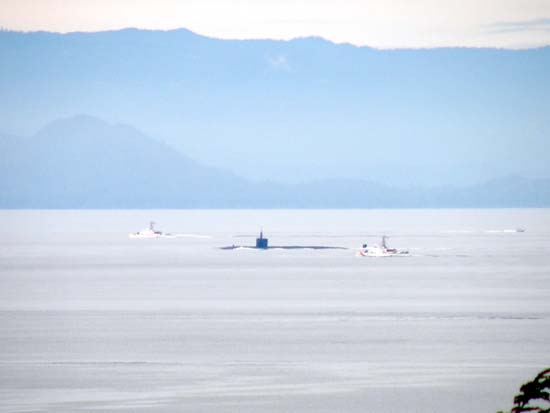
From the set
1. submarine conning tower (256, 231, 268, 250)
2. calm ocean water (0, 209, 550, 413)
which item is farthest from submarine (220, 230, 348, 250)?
calm ocean water (0, 209, 550, 413)

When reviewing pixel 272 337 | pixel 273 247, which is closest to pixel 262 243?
pixel 273 247

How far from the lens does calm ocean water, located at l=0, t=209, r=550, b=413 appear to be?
130 ft

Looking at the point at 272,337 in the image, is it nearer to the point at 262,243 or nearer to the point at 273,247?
the point at 262,243

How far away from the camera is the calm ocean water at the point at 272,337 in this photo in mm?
39719

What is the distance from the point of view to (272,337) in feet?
184

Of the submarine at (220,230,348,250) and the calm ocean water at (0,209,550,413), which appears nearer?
the calm ocean water at (0,209,550,413)

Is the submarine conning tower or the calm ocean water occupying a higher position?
the submarine conning tower

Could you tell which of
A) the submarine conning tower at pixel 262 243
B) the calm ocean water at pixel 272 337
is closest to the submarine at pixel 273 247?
the submarine conning tower at pixel 262 243

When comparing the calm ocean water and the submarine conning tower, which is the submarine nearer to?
the submarine conning tower

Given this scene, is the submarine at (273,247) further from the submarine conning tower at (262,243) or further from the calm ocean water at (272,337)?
the calm ocean water at (272,337)

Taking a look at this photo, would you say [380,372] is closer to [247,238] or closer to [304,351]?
[304,351]

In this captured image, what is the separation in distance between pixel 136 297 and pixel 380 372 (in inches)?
1503

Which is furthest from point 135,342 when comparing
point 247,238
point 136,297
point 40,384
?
point 247,238

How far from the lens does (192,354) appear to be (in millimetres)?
49781
